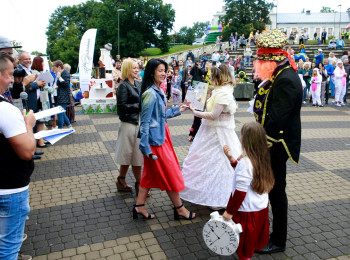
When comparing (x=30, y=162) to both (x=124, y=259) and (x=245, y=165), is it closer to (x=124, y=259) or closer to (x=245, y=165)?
(x=124, y=259)

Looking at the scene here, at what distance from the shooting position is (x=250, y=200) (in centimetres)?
274

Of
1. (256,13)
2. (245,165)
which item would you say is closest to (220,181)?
(245,165)

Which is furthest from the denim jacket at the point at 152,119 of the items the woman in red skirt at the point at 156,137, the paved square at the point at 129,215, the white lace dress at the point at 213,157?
the paved square at the point at 129,215

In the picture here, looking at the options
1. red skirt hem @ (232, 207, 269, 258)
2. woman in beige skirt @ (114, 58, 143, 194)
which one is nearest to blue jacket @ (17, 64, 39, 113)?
woman in beige skirt @ (114, 58, 143, 194)

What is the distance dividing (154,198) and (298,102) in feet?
8.26

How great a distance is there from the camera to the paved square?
3.37 m

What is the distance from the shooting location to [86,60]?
14.6m

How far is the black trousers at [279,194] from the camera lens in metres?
3.14

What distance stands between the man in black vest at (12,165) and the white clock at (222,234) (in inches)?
57.9

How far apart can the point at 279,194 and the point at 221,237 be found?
955mm

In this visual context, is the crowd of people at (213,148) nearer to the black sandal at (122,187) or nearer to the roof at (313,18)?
the black sandal at (122,187)

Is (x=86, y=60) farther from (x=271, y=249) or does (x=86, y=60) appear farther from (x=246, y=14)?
(x=246, y=14)

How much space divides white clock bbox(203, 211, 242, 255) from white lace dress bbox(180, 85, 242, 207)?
4.61 ft

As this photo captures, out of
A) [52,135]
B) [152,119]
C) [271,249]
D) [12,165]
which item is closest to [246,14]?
[152,119]
